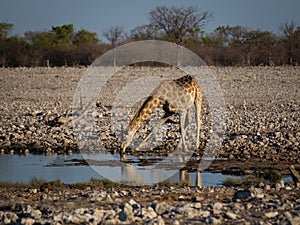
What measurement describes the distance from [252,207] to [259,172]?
398 cm

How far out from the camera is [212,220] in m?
7.86

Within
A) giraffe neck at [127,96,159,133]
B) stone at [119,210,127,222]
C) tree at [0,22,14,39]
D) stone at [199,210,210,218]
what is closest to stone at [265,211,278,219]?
stone at [199,210,210,218]

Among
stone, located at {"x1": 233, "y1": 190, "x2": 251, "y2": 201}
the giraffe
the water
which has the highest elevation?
the giraffe

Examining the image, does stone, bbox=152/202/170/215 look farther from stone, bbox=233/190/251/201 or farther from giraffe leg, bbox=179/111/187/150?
giraffe leg, bbox=179/111/187/150

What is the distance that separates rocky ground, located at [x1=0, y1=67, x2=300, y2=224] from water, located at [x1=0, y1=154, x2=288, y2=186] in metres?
0.67

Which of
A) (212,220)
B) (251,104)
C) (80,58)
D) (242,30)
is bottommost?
(212,220)

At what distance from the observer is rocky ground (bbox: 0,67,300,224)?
321 inches

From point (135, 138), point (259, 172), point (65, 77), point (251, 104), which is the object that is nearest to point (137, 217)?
point (259, 172)

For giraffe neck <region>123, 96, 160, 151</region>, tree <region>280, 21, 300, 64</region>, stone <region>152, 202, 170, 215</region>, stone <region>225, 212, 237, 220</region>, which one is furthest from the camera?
tree <region>280, 21, 300, 64</region>

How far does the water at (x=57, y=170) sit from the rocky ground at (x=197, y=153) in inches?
26.4

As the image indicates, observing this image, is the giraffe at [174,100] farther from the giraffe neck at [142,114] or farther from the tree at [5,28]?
the tree at [5,28]

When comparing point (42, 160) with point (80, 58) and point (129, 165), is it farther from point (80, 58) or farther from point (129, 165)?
point (80, 58)

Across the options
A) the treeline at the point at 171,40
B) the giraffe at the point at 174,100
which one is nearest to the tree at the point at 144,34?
the treeline at the point at 171,40

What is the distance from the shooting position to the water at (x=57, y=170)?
12680 mm
